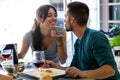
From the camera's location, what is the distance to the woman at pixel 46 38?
234cm

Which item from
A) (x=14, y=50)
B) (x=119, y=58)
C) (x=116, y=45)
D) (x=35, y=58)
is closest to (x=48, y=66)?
(x=35, y=58)

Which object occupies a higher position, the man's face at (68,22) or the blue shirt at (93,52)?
the man's face at (68,22)

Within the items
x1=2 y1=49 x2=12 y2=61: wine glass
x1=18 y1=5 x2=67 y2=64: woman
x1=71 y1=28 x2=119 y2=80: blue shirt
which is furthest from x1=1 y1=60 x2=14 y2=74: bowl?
x1=18 y1=5 x2=67 y2=64: woman

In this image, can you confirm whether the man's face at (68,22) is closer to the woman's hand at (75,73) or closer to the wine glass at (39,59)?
the wine glass at (39,59)

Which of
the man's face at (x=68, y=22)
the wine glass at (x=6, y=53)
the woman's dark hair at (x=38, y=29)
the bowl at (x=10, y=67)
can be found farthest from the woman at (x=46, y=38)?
the bowl at (x=10, y=67)

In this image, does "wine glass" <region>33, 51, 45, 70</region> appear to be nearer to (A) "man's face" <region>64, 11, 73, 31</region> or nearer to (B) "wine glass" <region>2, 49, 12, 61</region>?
(B) "wine glass" <region>2, 49, 12, 61</region>

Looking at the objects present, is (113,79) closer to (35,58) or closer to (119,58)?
(35,58)

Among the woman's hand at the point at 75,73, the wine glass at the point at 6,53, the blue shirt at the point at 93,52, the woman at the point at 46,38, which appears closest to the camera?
the woman's hand at the point at 75,73

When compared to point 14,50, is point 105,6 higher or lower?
higher

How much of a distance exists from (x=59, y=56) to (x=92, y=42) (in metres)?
0.79

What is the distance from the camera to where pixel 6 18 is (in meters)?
3.79

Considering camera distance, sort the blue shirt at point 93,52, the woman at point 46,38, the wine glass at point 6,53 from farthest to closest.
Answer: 1. the woman at point 46,38
2. the wine glass at point 6,53
3. the blue shirt at point 93,52

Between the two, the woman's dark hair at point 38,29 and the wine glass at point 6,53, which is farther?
the woman's dark hair at point 38,29

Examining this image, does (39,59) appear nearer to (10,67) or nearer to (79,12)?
(10,67)
